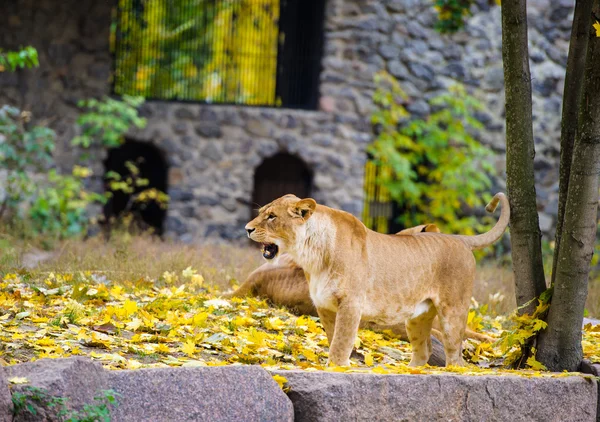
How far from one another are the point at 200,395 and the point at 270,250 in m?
1.33

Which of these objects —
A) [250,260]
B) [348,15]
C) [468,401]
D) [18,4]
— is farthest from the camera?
[348,15]

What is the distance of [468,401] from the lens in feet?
15.5

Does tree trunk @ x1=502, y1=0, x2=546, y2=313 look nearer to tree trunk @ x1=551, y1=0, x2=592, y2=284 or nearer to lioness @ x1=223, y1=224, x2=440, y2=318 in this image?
tree trunk @ x1=551, y1=0, x2=592, y2=284

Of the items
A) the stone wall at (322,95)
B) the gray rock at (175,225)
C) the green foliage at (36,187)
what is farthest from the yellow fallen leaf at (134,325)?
the gray rock at (175,225)

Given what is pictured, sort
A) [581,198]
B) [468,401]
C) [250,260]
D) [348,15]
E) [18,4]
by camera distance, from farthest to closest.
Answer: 1. [348,15]
2. [18,4]
3. [250,260]
4. [581,198]
5. [468,401]

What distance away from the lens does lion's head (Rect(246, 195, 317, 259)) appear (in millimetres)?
5191

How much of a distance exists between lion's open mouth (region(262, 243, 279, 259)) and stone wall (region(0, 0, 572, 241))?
285 inches

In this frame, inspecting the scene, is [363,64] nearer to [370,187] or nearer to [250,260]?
[370,187]

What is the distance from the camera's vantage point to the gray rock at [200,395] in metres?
3.99

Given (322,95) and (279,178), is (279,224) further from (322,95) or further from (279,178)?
(279,178)

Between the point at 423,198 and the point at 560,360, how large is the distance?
8.39 metres

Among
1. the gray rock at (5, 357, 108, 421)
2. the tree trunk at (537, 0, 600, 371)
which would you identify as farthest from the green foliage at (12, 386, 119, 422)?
the tree trunk at (537, 0, 600, 371)

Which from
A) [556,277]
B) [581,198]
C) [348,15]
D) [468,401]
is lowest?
[468,401]

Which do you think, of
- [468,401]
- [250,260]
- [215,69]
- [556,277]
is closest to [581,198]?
[556,277]
